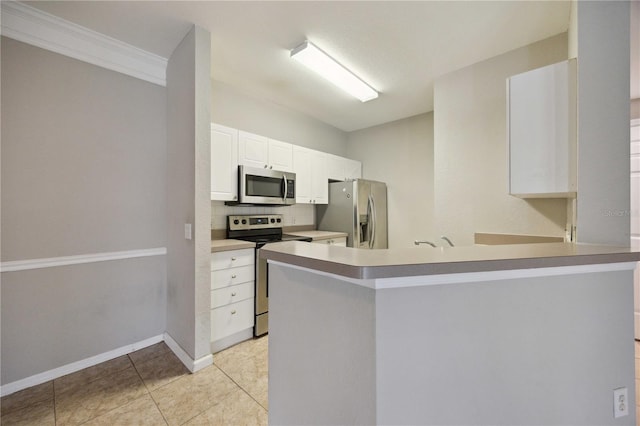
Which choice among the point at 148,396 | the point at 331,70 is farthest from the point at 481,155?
the point at 148,396

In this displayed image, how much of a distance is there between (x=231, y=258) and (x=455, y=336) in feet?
6.56

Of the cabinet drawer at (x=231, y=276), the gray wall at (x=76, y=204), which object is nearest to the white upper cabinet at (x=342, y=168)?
the cabinet drawer at (x=231, y=276)

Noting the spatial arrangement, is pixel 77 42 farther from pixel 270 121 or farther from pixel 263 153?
pixel 270 121

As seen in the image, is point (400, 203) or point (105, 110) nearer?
point (105, 110)

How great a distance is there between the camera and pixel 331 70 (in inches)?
104

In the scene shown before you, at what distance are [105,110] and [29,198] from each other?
0.86 m

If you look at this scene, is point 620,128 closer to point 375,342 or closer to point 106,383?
point 375,342

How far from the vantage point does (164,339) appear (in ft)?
8.28

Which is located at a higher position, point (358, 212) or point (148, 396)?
point (358, 212)

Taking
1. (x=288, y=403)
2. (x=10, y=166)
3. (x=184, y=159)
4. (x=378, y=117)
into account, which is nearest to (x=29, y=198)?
(x=10, y=166)

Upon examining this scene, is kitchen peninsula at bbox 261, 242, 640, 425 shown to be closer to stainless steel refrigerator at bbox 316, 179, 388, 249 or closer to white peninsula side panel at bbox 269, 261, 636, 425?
white peninsula side panel at bbox 269, 261, 636, 425

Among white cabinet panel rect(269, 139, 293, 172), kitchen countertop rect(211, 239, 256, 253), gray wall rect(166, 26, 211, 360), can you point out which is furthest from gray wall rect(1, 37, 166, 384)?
white cabinet panel rect(269, 139, 293, 172)

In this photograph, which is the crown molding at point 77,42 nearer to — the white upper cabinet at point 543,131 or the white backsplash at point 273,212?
the white backsplash at point 273,212

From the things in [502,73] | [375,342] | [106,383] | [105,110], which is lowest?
[106,383]
